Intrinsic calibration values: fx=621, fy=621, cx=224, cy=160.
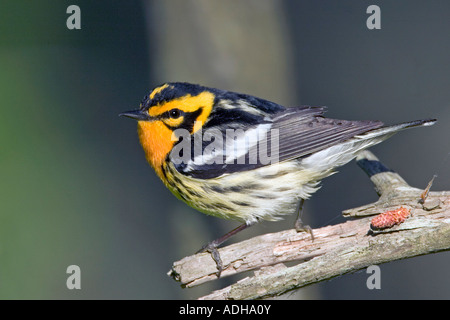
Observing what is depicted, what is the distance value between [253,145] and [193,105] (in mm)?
502

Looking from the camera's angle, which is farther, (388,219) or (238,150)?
(238,150)

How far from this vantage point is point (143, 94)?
7820 millimetres

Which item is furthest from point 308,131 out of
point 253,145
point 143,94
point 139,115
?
point 143,94

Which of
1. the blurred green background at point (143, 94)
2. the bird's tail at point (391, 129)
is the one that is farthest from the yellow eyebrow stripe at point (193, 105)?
the blurred green background at point (143, 94)

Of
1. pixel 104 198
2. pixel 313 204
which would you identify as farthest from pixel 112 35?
pixel 313 204

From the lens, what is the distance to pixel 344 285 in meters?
6.24

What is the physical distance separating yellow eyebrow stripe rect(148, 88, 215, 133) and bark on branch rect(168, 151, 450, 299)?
0.93 m

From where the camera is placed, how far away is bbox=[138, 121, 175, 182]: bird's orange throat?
4.25m

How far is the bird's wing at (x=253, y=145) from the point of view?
161 inches

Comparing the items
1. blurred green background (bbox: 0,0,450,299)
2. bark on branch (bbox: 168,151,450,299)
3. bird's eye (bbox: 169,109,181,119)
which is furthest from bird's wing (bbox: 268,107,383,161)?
Result: blurred green background (bbox: 0,0,450,299)

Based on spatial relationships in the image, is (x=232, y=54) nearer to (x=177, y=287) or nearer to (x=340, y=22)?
(x=340, y=22)

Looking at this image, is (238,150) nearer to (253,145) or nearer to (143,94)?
(253,145)

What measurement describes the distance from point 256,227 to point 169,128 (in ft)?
6.01

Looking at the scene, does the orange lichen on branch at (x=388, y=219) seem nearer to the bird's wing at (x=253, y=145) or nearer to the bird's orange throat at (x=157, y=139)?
the bird's wing at (x=253, y=145)
